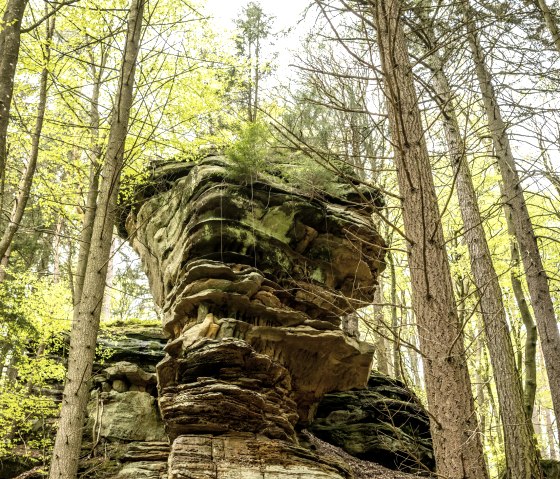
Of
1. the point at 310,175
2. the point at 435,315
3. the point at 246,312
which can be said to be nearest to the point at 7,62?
the point at 435,315

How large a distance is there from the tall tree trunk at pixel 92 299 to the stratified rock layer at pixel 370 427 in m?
7.02

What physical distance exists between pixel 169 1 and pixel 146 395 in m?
8.41

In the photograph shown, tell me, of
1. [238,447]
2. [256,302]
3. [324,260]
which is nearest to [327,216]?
[324,260]

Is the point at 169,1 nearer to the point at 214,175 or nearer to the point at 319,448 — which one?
the point at 214,175

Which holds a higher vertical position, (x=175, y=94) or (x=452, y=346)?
(x=175, y=94)

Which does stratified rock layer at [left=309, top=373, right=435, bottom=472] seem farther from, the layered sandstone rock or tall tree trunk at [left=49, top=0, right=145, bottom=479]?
tall tree trunk at [left=49, top=0, right=145, bottom=479]

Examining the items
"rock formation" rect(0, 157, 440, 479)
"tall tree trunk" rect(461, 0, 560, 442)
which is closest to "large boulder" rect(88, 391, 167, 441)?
"rock formation" rect(0, 157, 440, 479)

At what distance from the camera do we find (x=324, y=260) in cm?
975

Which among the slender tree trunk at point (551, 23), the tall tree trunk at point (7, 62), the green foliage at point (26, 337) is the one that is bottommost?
the green foliage at point (26, 337)

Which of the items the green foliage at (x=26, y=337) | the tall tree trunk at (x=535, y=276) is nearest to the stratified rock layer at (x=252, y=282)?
the green foliage at (x=26, y=337)

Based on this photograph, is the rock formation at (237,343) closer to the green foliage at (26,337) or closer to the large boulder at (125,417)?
the large boulder at (125,417)

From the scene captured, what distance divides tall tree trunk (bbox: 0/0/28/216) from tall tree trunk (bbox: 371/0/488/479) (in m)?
3.25

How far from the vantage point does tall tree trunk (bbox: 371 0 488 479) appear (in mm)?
3031

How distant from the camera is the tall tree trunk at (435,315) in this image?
303cm
